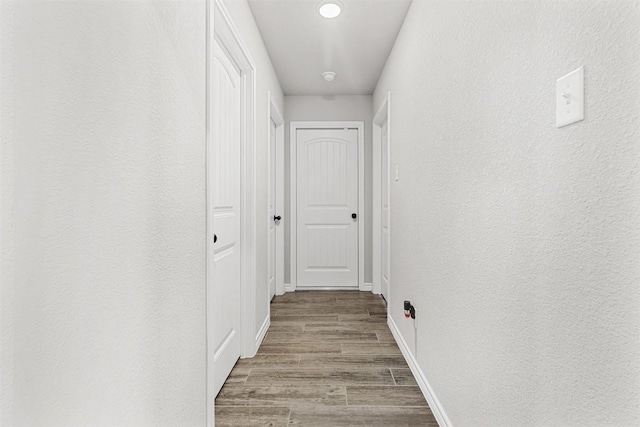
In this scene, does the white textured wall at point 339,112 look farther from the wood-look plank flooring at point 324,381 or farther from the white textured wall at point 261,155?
the wood-look plank flooring at point 324,381

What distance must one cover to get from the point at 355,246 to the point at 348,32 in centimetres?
237

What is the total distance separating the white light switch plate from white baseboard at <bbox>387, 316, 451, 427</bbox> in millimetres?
1338

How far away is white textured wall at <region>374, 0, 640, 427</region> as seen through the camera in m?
0.70

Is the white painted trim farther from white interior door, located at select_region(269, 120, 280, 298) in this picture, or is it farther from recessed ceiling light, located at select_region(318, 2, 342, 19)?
recessed ceiling light, located at select_region(318, 2, 342, 19)

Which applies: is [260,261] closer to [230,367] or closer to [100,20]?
[230,367]

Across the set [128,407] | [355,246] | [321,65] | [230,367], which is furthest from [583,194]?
[355,246]

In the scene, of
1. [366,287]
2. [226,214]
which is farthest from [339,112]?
[226,214]

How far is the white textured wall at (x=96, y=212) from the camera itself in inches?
25.1

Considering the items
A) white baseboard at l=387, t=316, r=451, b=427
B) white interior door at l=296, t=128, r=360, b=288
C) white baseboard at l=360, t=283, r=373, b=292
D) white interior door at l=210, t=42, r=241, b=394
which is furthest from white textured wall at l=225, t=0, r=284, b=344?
white baseboard at l=360, t=283, r=373, b=292

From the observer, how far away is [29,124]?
2.14ft

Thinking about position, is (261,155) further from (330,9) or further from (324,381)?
(324,381)

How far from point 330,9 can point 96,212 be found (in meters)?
2.11

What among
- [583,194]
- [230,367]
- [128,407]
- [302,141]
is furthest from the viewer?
[302,141]

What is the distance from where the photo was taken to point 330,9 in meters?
2.41
